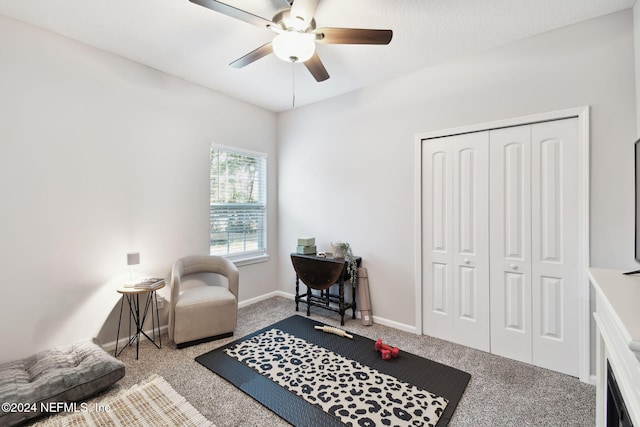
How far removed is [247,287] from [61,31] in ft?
10.1

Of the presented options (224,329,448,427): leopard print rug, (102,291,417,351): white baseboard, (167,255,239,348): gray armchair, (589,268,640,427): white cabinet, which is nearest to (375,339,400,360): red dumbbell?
(224,329,448,427): leopard print rug

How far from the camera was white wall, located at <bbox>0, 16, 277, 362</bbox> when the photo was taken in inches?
84.5

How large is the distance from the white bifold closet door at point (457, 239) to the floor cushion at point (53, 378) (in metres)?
2.75

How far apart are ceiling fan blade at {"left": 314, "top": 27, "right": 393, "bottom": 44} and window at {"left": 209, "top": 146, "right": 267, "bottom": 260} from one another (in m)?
2.09

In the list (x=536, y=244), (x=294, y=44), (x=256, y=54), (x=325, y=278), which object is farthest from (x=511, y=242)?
(x=256, y=54)

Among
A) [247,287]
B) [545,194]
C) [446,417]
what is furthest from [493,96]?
[247,287]

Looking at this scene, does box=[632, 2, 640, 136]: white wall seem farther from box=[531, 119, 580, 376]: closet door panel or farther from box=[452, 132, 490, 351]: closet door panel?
box=[452, 132, 490, 351]: closet door panel

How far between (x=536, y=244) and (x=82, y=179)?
386cm

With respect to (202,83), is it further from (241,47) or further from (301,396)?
(301,396)

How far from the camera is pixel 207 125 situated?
3.36 metres

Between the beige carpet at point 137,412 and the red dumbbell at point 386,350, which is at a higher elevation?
the red dumbbell at point 386,350

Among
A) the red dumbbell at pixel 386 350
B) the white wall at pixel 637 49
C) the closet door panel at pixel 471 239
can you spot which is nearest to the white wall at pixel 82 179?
the red dumbbell at pixel 386 350

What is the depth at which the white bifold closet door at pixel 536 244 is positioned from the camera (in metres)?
2.19

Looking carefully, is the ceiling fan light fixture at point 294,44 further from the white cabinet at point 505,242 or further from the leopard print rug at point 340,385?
the leopard print rug at point 340,385
